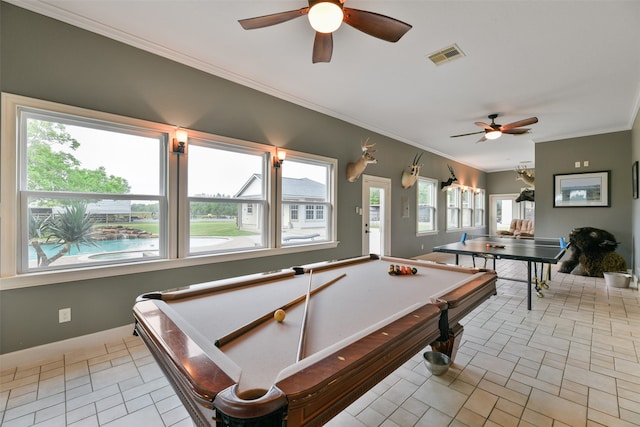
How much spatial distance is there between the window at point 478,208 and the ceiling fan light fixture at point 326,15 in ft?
31.4

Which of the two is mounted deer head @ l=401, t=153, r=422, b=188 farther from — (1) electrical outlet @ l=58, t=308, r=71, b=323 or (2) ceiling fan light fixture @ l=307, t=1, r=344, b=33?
(1) electrical outlet @ l=58, t=308, r=71, b=323

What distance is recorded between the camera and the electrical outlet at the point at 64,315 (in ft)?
7.80

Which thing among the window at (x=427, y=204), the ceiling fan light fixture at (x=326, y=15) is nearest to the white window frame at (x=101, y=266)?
the ceiling fan light fixture at (x=326, y=15)

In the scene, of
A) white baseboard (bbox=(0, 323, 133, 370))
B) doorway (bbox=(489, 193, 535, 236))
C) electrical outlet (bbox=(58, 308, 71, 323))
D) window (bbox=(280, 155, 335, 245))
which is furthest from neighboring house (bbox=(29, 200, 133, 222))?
doorway (bbox=(489, 193, 535, 236))

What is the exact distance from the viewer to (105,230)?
8.66ft

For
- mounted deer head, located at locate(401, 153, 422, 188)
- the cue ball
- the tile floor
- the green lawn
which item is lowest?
the tile floor

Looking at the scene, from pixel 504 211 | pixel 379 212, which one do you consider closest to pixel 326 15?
pixel 379 212

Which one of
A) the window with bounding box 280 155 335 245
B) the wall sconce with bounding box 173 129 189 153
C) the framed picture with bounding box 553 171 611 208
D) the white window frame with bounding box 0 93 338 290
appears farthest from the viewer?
the framed picture with bounding box 553 171 611 208

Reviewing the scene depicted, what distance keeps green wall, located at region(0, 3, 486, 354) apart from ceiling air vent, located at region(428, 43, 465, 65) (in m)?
1.96

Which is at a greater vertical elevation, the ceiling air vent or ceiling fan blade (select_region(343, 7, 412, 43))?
the ceiling air vent

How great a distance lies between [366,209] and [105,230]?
3.98 metres

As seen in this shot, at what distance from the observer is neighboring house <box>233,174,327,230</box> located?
12.0ft

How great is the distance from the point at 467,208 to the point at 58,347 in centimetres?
1051

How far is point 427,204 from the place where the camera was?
7.55 m
